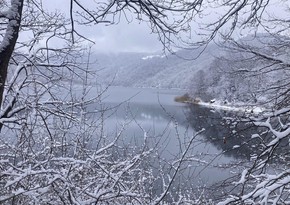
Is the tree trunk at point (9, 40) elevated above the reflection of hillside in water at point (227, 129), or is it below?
above

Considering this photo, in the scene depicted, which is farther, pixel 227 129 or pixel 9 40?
pixel 227 129

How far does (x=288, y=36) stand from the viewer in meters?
4.90

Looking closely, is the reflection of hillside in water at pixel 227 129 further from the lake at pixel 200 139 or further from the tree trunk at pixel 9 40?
the tree trunk at pixel 9 40

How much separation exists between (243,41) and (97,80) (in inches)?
93.3

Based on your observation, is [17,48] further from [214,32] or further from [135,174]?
[214,32]

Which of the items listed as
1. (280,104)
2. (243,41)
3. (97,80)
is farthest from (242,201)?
(97,80)

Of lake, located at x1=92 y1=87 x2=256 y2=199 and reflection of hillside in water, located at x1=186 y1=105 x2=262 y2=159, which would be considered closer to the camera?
reflection of hillside in water, located at x1=186 y1=105 x2=262 y2=159

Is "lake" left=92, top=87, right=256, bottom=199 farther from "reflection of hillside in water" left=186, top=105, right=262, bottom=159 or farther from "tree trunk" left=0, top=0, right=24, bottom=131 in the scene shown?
"tree trunk" left=0, top=0, right=24, bottom=131

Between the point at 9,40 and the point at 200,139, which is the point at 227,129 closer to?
the point at 200,139

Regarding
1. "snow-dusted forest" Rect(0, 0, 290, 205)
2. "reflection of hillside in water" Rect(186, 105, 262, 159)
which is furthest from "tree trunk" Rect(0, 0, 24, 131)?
"reflection of hillside in water" Rect(186, 105, 262, 159)

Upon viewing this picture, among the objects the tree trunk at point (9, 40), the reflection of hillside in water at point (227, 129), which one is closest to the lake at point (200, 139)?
the reflection of hillside in water at point (227, 129)

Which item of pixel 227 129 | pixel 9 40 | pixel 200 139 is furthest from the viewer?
pixel 227 129

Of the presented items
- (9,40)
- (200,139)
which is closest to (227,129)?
(200,139)

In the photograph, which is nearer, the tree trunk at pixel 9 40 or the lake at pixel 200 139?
the tree trunk at pixel 9 40
